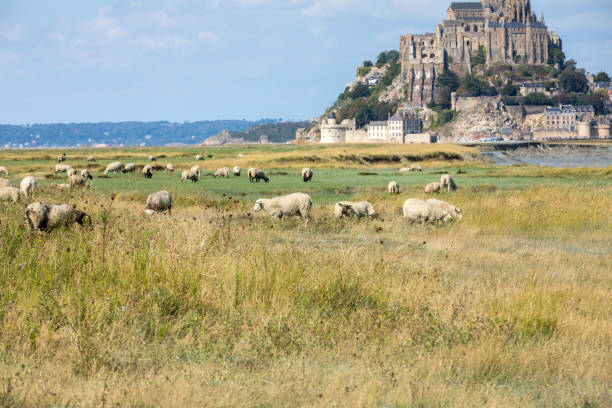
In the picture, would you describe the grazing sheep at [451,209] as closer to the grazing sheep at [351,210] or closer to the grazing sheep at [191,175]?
the grazing sheep at [351,210]

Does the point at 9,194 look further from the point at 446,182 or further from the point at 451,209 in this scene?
the point at 446,182

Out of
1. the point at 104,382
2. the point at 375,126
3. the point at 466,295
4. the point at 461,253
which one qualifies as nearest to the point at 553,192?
the point at 461,253

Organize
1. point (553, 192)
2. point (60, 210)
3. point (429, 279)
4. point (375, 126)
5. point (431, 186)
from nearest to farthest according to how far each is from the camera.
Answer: point (429, 279)
point (60, 210)
point (553, 192)
point (431, 186)
point (375, 126)

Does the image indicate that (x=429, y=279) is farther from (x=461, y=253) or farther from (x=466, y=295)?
(x=461, y=253)

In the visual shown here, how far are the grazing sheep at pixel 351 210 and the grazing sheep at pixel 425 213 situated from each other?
5.17 ft

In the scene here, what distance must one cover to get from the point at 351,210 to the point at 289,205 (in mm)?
2013

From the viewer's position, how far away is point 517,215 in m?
18.3

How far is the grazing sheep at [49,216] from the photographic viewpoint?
11516 millimetres

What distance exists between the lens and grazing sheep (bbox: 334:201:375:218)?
19.6 m

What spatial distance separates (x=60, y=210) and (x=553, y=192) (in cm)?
1647

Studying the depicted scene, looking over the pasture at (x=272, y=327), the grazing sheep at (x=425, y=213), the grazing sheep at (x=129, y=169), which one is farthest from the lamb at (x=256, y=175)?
the pasture at (x=272, y=327)

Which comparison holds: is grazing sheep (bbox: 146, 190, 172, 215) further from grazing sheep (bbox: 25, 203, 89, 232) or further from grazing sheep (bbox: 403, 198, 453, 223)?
grazing sheep (bbox: 25, 203, 89, 232)

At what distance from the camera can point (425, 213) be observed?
61.3 feet

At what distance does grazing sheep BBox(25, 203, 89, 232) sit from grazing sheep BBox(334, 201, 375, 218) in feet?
29.2
